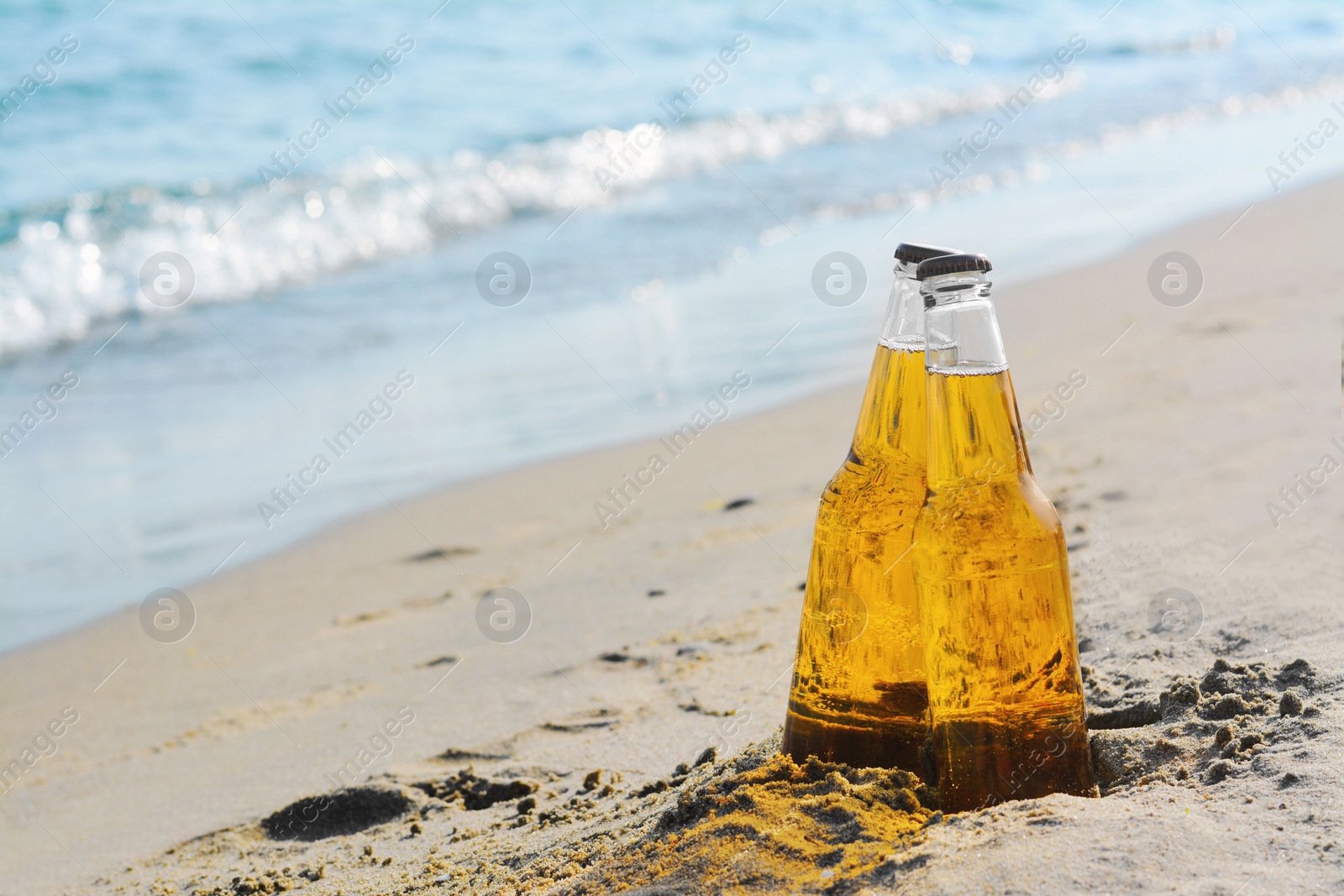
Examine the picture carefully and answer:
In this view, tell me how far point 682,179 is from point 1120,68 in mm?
10137

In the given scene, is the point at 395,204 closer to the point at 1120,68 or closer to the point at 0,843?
the point at 0,843

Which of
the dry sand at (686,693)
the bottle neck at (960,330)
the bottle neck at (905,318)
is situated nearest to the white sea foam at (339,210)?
the dry sand at (686,693)

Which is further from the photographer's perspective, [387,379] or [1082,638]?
[387,379]

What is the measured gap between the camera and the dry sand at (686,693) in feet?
5.27

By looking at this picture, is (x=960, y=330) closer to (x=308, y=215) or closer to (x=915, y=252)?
(x=915, y=252)

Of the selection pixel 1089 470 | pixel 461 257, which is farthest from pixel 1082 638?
pixel 461 257

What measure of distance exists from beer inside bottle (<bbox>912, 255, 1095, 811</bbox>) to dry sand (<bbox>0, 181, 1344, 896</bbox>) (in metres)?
0.09

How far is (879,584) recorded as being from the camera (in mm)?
1703

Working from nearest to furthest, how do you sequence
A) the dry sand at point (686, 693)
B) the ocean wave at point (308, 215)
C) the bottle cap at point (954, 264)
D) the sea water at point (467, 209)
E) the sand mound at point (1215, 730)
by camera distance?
the bottle cap at point (954, 264), the dry sand at point (686, 693), the sand mound at point (1215, 730), the sea water at point (467, 209), the ocean wave at point (308, 215)

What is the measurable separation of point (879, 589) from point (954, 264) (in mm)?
493

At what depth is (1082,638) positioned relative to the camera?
2.62 m

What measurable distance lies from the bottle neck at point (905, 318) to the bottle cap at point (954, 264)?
0.50 feet

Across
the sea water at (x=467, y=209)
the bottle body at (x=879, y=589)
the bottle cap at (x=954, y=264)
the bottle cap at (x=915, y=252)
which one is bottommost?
the bottle body at (x=879, y=589)

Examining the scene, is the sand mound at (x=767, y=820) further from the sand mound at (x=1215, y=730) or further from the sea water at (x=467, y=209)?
the sea water at (x=467, y=209)
